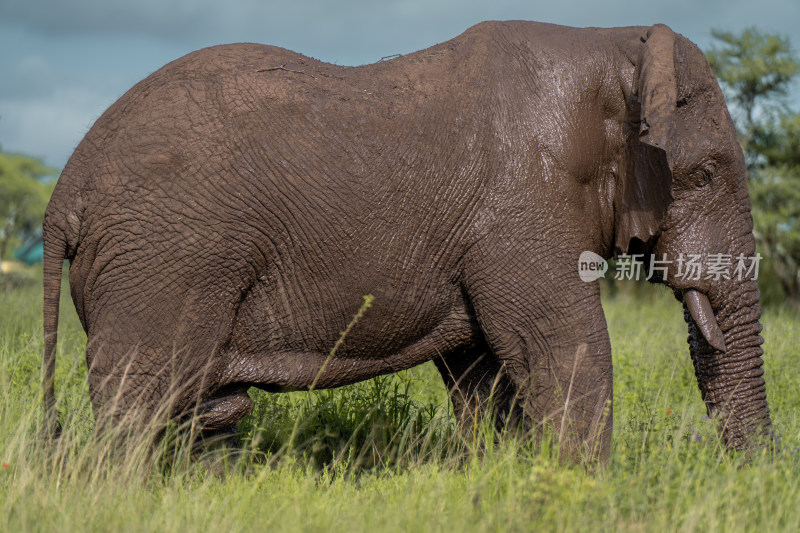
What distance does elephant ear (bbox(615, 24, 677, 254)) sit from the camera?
4.11 metres

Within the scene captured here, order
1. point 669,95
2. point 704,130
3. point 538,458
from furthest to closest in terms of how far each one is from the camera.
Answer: point 704,130 < point 669,95 < point 538,458

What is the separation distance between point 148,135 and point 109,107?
0.40 m

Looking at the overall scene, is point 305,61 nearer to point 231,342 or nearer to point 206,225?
point 206,225

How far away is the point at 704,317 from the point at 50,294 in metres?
3.36

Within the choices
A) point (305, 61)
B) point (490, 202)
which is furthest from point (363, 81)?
point (490, 202)

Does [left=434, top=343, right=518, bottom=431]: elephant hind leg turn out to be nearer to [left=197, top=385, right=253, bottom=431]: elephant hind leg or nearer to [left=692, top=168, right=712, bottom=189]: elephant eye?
[left=197, top=385, right=253, bottom=431]: elephant hind leg

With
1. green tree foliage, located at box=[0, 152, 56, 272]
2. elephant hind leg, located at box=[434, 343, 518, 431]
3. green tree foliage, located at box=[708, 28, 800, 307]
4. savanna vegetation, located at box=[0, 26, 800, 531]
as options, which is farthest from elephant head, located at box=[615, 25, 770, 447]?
green tree foliage, located at box=[0, 152, 56, 272]

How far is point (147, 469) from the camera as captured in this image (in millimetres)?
4191

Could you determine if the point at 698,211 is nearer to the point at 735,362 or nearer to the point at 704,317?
the point at 704,317

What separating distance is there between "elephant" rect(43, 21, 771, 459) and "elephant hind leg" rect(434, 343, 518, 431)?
0.55 metres

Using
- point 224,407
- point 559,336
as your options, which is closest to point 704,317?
point 559,336

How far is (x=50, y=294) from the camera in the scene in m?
4.20

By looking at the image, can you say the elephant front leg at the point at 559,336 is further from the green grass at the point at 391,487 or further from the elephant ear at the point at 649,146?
the elephant ear at the point at 649,146

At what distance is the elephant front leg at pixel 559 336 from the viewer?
4172 mm
